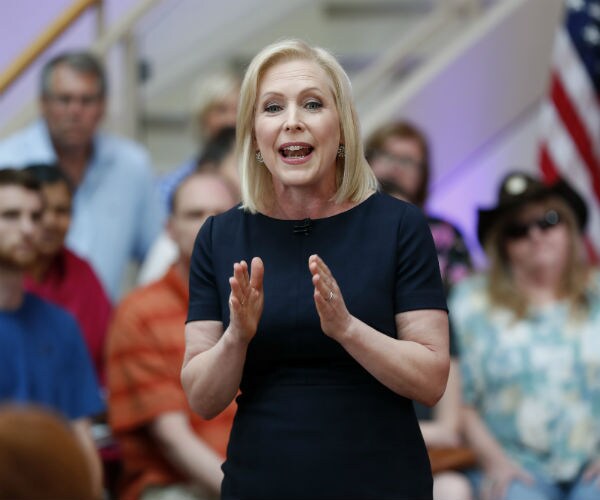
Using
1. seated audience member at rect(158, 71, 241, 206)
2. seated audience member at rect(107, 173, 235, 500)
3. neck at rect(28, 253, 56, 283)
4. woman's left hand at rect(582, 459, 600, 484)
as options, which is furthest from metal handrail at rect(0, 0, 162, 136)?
woman's left hand at rect(582, 459, 600, 484)

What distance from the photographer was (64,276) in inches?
159

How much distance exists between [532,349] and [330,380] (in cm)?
191

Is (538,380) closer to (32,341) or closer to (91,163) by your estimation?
(32,341)

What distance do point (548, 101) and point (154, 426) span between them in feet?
9.98

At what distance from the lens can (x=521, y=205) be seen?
13.3 feet

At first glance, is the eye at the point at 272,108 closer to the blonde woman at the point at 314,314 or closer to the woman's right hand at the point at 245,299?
the blonde woman at the point at 314,314

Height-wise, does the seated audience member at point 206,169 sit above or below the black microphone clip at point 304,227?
above

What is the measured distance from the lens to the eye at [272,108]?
2117 millimetres

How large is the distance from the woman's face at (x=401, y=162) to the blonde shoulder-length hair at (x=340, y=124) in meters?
2.29

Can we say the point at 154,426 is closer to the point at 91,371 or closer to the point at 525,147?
the point at 91,371

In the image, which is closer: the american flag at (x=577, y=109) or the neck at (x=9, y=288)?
the neck at (x=9, y=288)

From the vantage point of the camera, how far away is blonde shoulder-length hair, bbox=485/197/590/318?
3.91m

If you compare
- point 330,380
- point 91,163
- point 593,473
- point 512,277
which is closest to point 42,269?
point 91,163

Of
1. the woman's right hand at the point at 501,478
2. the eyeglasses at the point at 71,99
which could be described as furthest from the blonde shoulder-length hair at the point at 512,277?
the eyeglasses at the point at 71,99
